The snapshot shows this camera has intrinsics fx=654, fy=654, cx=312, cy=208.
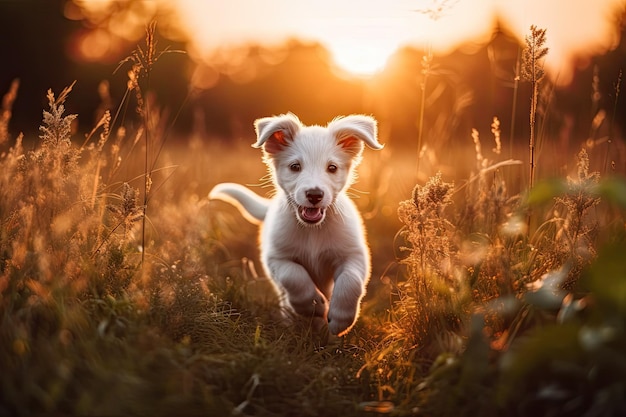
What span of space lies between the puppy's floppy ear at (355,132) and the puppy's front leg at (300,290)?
2.73ft

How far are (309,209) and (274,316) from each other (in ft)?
2.16

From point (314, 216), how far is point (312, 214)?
0.06 feet

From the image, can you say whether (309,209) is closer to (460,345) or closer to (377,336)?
(377,336)

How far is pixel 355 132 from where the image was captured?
3.84 meters

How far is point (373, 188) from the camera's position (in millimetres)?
6238

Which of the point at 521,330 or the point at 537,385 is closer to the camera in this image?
the point at 537,385

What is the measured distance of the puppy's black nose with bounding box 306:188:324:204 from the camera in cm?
347

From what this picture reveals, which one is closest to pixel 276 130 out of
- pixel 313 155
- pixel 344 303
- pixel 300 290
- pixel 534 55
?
pixel 313 155

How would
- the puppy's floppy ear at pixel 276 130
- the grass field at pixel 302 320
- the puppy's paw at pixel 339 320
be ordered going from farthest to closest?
the puppy's floppy ear at pixel 276 130
the puppy's paw at pixel 339 320
the grass field at pixel 302 320

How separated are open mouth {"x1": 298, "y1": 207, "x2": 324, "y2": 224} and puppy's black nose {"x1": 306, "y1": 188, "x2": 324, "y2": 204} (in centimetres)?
10

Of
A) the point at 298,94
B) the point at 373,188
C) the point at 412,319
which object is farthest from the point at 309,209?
the point at 298,94

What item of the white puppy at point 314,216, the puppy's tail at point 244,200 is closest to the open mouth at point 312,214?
the white puppy at point 314,216

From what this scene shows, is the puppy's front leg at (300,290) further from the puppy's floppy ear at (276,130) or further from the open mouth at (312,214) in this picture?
the puppy's floppy ear at (276,130)

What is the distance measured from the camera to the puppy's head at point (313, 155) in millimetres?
3588
